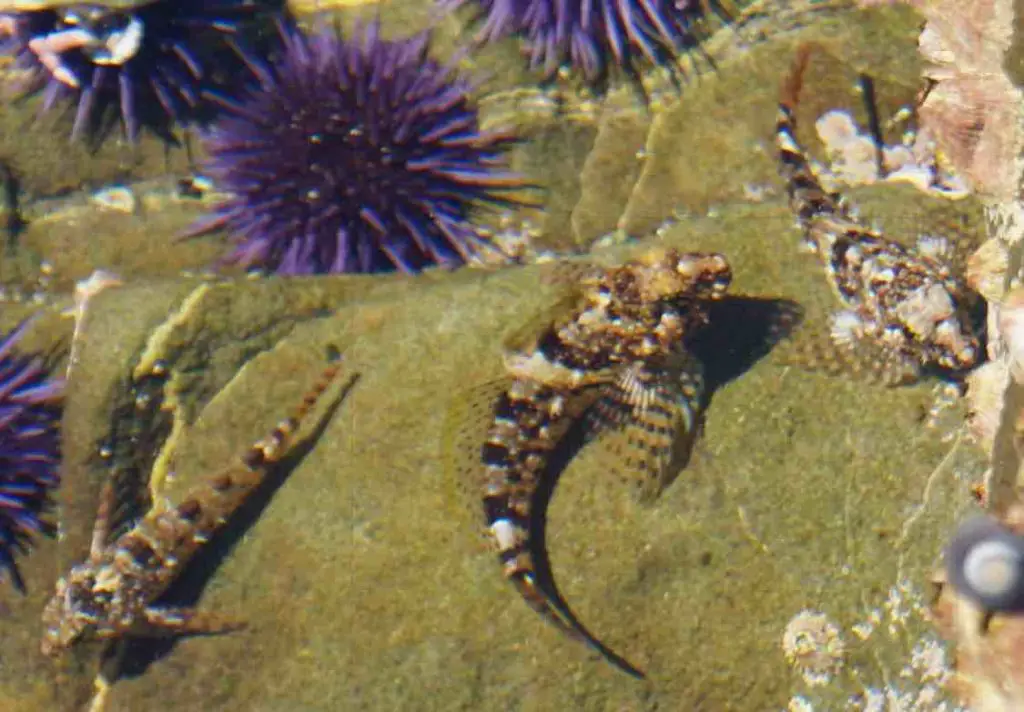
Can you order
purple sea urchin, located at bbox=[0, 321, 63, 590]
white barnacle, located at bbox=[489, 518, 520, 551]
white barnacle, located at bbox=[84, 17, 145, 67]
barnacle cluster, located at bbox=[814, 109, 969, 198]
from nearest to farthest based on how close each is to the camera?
white barnacle, located at bbox=[489, 518, 520, 551], purple sea urchin, located at bbox=[0, 321, 63, 590], barnacle cluster, located at bbox=[814, 109, 969, 198], white barnacle, located at bbox=[84, 17, 145, 67]

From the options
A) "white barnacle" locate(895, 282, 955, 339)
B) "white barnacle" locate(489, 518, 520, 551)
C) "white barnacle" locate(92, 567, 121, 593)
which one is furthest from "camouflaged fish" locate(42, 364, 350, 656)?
"white barnacle" locate(895, 282, 955, 339)

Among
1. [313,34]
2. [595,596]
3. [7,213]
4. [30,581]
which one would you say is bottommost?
[30,581]

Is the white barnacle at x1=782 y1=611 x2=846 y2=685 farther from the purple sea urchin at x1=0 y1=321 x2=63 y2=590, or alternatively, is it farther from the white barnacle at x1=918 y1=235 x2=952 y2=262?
the purple sea urchin at x1=0 y1=321 x2=63 y2=590

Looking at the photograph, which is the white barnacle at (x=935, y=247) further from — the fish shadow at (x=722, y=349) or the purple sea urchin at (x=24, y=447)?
the purple sea urchin at (x=24, y=447)

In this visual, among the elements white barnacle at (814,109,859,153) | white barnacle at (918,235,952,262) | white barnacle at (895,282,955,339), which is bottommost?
white barnacle at (895,282,955,339)

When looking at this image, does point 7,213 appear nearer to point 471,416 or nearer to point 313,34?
point 313,34

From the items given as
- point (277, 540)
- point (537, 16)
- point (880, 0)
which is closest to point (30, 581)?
point (277, 540)
